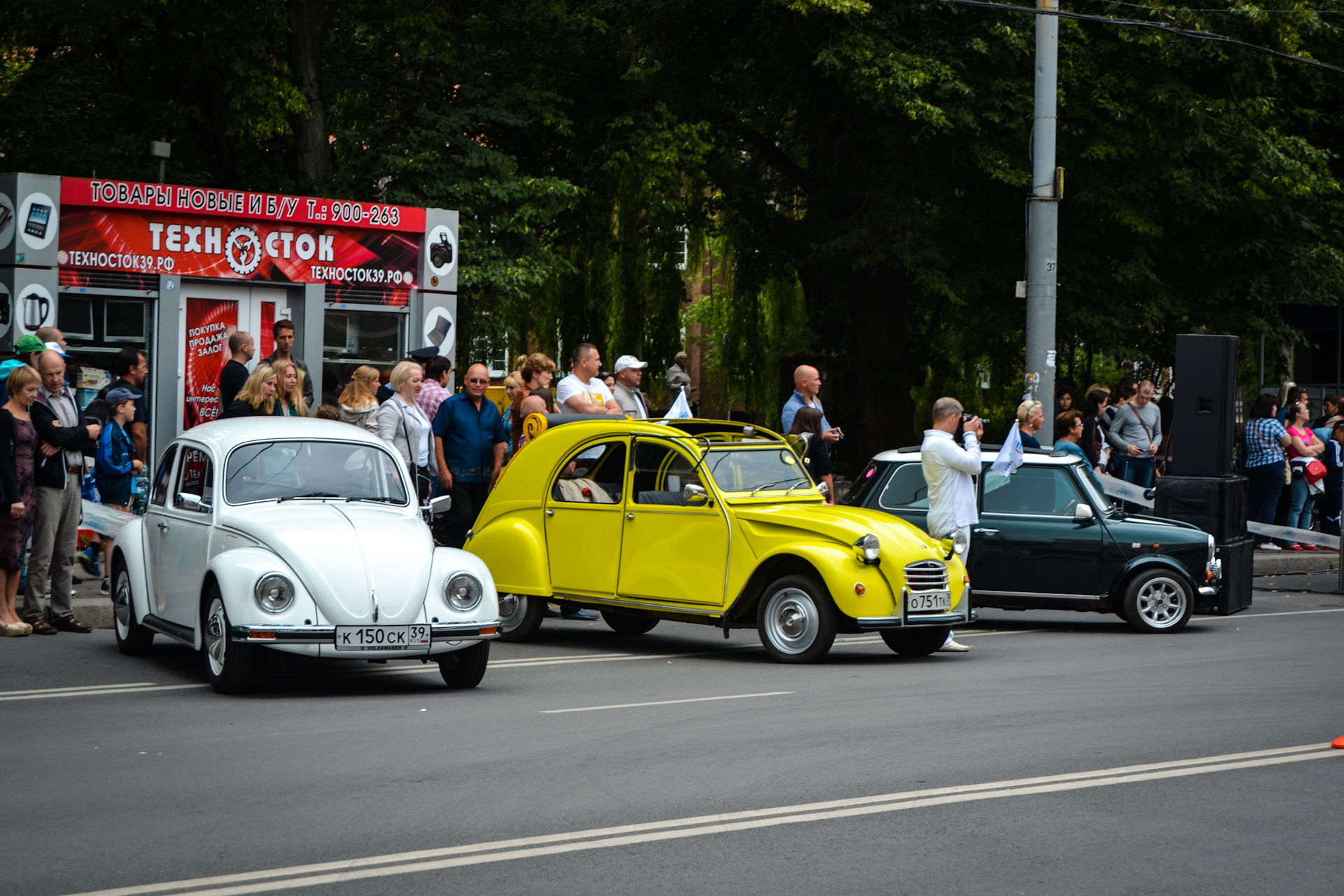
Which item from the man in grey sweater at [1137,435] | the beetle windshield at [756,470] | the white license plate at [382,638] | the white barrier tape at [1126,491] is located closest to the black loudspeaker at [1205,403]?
the white barrier tape at [1126,491]

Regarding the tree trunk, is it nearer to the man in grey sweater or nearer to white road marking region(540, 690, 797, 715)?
the man in grey sweater

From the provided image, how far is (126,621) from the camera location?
1148 cm

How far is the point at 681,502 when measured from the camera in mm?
12195

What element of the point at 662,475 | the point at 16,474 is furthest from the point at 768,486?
the point at 16,474

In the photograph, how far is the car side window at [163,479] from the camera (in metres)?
11.3

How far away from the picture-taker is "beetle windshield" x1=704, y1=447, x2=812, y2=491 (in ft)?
39.9

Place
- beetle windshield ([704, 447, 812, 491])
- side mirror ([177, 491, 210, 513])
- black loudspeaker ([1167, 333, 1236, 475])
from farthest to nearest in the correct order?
black loudspeaker ([1167, 333, 1236, 475])
beetle windshield ([704, 447, 812, 491])
side mirror ([177, 491, 210, 513])

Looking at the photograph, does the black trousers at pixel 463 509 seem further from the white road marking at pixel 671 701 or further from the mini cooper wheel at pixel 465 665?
the white road marking at pixel 671 701

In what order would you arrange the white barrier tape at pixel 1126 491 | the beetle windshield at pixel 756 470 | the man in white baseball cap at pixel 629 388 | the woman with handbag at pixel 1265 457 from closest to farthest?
1. the beetle windshield at pixel 756 470
2. the man in white baseball cap at pixel 629 388
3. the white barrier tape at pixel 1126 491
4. the woman with handbag at pixel 1265 457

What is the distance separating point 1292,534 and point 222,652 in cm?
1401

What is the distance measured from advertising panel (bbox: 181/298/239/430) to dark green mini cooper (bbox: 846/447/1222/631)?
7.77m

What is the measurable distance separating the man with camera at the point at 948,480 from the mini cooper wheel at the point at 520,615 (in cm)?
317

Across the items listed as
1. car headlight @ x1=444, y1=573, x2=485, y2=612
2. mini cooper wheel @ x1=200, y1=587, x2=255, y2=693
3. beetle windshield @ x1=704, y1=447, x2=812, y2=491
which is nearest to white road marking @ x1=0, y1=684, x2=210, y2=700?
mini cooper wheel @ x1=200, y1=587, x2=255, y2=693

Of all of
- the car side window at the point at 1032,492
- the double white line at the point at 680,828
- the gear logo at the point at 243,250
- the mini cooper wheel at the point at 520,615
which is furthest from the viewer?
the gear logo at the point at 243,250
